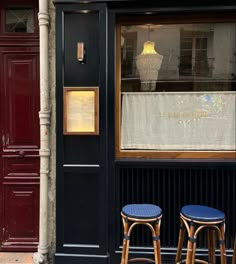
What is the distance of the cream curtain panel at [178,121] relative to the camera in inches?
149

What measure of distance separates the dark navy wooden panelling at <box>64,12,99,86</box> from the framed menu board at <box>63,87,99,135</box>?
103 mm

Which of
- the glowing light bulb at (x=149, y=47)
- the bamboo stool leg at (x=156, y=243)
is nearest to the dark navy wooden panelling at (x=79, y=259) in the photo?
the bamboo stool leg at (x=156, y=243)

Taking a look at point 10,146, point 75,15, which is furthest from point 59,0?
point 10,146

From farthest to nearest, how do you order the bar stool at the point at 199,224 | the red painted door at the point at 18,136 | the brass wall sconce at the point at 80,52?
the red painted door at the point at 18,136
the brass wall sconce at the point at 80,52
the bar stool at the point at 199,224

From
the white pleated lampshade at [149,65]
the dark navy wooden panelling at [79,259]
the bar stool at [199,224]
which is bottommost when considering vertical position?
the dark navy wooden panelling at [79,259]

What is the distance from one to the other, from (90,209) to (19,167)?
1.06 meters

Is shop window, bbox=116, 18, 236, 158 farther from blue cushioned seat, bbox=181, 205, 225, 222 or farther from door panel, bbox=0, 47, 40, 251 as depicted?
door panel, bbox=0, 47, 40, 251

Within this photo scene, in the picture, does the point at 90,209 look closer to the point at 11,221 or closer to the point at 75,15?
the point at 11,221

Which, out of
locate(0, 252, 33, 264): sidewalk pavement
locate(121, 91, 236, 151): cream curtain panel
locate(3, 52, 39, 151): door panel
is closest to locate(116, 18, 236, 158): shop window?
locate(121, 91, 236, 151): cream curtain panel

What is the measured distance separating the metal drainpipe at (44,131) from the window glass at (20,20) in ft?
1.25

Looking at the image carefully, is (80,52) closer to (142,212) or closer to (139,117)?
(139,117)

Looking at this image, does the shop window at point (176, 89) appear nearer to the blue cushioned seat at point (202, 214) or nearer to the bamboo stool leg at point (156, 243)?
the blue cushioned seat at point (202, 214)

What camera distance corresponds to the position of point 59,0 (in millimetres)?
3578

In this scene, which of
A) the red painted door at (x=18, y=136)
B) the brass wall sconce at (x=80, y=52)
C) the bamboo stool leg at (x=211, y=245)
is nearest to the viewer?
the bamboo stool leg at (x=211, y=245)
